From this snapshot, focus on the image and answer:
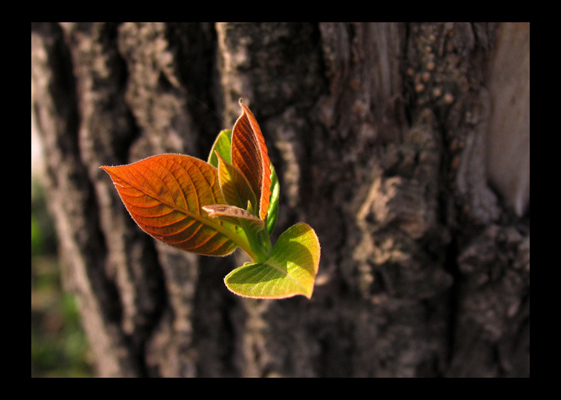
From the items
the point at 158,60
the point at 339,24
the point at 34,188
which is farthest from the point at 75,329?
the point at 339,24

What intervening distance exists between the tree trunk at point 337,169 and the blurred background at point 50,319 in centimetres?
150

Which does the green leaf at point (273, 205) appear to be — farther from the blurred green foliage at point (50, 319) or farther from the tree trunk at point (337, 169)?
the blurred green foliage at point (50, 319)

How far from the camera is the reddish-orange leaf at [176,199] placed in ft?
2.34

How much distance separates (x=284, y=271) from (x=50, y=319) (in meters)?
2.95

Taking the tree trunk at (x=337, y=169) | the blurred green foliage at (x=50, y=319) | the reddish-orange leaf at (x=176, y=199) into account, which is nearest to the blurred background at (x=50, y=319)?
the blurred green foliage at (x=50, y=319)

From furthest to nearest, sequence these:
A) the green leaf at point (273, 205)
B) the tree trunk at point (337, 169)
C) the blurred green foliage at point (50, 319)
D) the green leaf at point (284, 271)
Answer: the blurred green foliage at point (50, 319), the tree trunk at point (337, 169), the green leaf at point (273, 205), the green leaf at point (284, 271)

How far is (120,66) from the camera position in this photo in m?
1.32

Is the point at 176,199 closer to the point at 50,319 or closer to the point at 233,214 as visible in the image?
the point at 233,214

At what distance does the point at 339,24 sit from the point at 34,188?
3519 mm

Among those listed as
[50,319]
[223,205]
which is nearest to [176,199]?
[223,205]

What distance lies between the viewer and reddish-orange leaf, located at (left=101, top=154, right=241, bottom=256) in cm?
71

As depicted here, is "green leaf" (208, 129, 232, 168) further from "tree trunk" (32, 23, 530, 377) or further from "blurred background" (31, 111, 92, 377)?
"blurred background" (31, 111, 92, 377)

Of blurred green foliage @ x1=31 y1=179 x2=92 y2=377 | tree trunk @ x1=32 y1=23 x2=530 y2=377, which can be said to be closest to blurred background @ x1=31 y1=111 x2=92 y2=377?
blurred green foliage @ x1=31 y1=179 x2=92 y2=377

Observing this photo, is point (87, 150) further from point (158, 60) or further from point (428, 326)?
point (428, 326)
